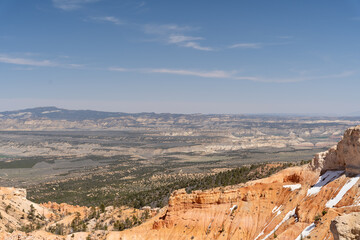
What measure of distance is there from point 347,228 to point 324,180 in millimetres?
20814

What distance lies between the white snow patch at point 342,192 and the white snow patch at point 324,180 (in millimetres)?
2832

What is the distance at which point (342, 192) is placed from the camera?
92.7 feet

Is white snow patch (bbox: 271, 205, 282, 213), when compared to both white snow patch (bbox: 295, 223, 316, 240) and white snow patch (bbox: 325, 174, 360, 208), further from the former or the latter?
white snow patch (bbox: 295, 223, 316, 240)

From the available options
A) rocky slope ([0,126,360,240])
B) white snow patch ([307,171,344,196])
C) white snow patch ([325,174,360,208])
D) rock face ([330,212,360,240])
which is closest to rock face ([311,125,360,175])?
rocky slope ([0,126,360,240])

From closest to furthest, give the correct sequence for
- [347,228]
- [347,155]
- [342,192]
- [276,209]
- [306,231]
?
[347,228] < [306,231] < [342,192] < [347,155] < [276,209]

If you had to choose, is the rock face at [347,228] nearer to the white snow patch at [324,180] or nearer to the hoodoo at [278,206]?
the hoodoo at [278,206]

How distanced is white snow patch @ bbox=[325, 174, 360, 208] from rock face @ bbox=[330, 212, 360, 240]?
14.3 metres

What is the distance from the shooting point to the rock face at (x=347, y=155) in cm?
2958

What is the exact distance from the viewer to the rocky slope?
89.5ft

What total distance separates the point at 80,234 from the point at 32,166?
14970 centimetres

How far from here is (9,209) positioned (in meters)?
61.1

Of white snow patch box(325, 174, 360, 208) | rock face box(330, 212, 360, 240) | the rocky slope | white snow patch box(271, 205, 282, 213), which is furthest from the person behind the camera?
white snow patch box(271, 205, 282, 213)

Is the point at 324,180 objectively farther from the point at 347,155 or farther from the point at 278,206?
the point at 278,206

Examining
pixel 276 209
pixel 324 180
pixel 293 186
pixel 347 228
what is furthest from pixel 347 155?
pixel 347 228
